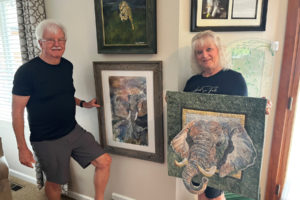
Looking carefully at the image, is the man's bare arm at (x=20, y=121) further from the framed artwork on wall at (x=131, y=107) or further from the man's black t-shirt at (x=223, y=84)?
the man's black t-shirt at (x=223, y=84)

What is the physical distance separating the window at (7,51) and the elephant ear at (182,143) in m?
2.02

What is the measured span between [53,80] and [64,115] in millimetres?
276

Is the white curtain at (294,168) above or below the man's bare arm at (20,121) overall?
below

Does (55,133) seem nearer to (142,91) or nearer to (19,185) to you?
(142,91)

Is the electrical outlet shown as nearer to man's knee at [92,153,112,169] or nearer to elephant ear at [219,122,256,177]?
man's knee at [92,153,112,169]

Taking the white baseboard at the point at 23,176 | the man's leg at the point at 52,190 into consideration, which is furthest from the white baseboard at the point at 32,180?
the man's leg at the point at 52,190

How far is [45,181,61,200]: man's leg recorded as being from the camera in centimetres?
174

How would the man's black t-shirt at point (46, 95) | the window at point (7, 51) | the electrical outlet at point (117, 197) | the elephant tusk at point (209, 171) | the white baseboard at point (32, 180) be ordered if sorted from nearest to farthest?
the elephant tusk at point (209, 171) → the man's black t-shirt at point (46, 95) → the electrical outlet at point (117, 197) → the white baseboard at point (32, 180) → the window at point (7, 51)

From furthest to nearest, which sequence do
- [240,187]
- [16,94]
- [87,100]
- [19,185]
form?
[19,185] < [87,100] < [16,94] < [240,187]

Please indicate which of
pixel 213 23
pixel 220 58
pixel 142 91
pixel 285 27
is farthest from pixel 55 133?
pixel 285 27

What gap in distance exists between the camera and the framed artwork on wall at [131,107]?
5.44 ft

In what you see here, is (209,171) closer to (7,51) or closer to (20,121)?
(20,121)

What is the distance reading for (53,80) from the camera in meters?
1.57

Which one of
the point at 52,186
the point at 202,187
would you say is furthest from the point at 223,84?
the point at 52,186
